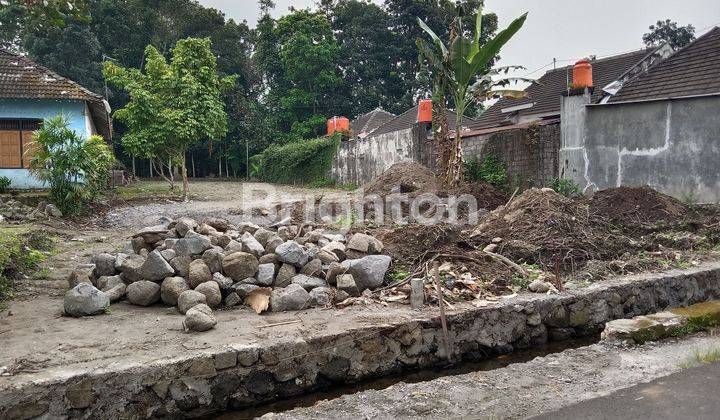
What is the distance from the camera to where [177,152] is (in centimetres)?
1694

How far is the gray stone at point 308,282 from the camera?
5.71m

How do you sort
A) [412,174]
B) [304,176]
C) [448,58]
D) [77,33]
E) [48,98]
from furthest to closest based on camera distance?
[77,33] < [304,176] < [48,98] < [412,174] < [448,58]

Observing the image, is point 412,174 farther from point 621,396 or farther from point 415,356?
point 621,396

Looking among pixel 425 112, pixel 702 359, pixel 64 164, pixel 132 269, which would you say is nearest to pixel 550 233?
pixel 702 359

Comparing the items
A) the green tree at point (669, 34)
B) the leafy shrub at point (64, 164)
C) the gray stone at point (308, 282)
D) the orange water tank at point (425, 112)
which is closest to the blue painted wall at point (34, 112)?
the leafy shrub at point (64, 164)

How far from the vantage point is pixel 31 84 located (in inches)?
631

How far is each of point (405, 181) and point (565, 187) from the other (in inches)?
143

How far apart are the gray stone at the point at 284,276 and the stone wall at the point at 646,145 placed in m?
7.92

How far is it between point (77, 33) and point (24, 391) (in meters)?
31.1

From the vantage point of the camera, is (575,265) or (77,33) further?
(77,33)

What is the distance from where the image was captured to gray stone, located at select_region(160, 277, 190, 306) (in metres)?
5.48

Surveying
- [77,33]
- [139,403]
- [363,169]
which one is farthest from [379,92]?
[139,403]

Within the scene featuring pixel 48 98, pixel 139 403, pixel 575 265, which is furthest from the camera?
pixel 48 98

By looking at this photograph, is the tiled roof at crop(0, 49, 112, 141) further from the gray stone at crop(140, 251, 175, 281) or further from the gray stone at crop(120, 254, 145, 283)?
the gray stone at crop(140, 251, 175, 281)
